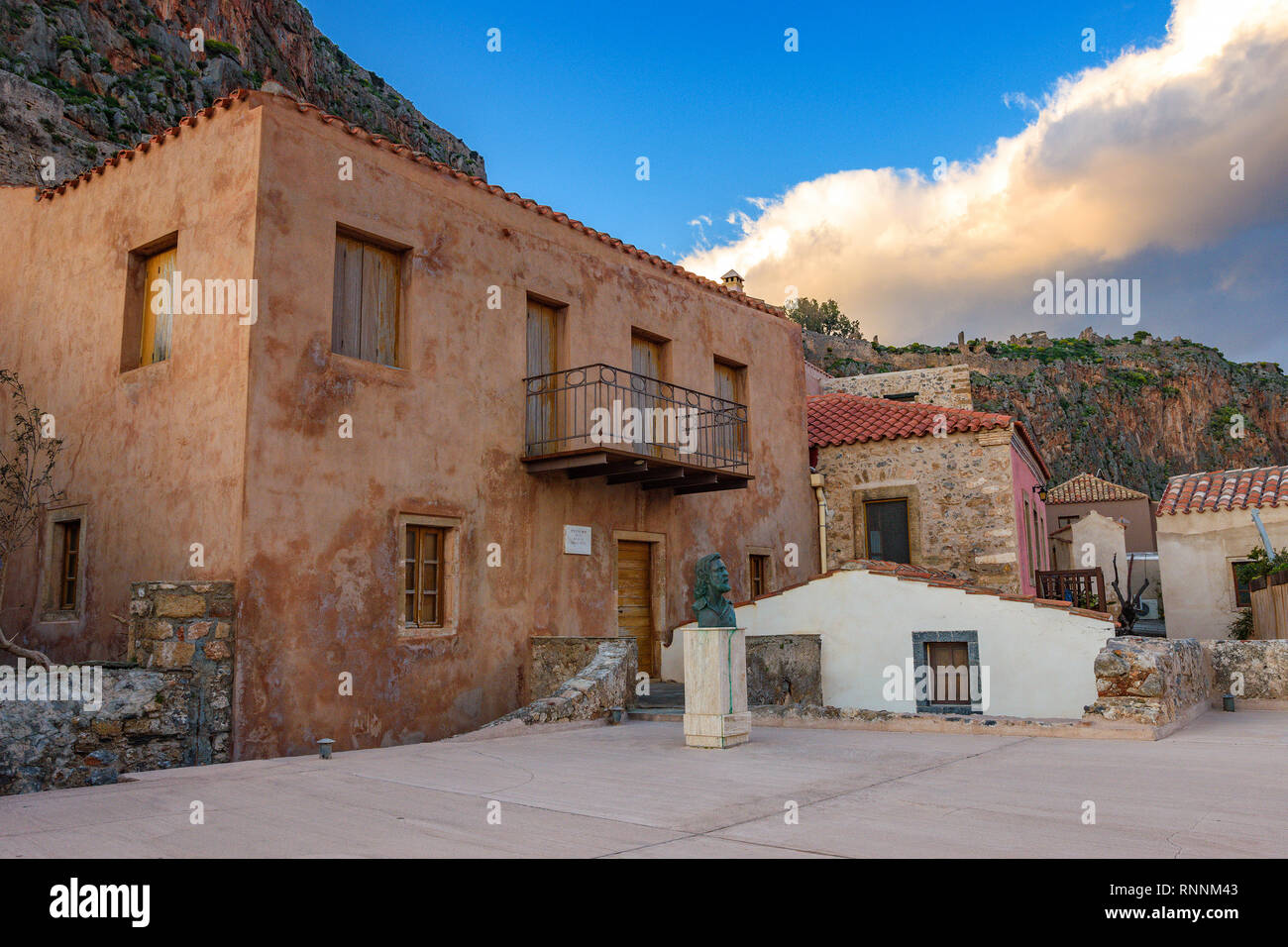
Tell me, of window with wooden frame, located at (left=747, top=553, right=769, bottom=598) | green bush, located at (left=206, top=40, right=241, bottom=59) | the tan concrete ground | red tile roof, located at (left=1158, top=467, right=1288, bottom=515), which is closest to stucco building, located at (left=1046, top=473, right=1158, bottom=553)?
red tile roof, located at (left=1158, top=467, right=1288, bottom=515)

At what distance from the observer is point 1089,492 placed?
40031 millimetres

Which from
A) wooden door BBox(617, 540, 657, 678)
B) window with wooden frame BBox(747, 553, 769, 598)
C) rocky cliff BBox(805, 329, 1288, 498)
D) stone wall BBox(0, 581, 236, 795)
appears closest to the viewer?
stone wall BBox(0, 581, 236, 795)

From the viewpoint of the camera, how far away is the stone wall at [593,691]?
30.7 ft

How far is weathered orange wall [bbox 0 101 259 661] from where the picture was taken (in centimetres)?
927

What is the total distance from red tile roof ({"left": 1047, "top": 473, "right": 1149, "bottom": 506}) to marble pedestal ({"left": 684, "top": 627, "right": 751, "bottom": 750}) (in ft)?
116

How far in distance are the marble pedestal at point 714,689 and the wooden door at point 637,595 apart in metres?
5.13

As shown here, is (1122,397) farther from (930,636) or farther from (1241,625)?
(930,636)

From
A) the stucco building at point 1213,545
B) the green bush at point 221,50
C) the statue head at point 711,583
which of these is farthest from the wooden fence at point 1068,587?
the green bush at point 221,50

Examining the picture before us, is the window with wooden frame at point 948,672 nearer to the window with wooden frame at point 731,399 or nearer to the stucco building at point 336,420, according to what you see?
the stucco building at point 336,420

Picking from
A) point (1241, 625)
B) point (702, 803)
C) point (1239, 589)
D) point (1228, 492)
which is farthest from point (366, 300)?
point (1228, 492)

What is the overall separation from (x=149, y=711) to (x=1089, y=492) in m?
40.1

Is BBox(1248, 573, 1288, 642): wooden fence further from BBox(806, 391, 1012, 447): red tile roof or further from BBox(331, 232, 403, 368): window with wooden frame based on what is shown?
BBox(331, 232, 403, 368): window with wooden frame
